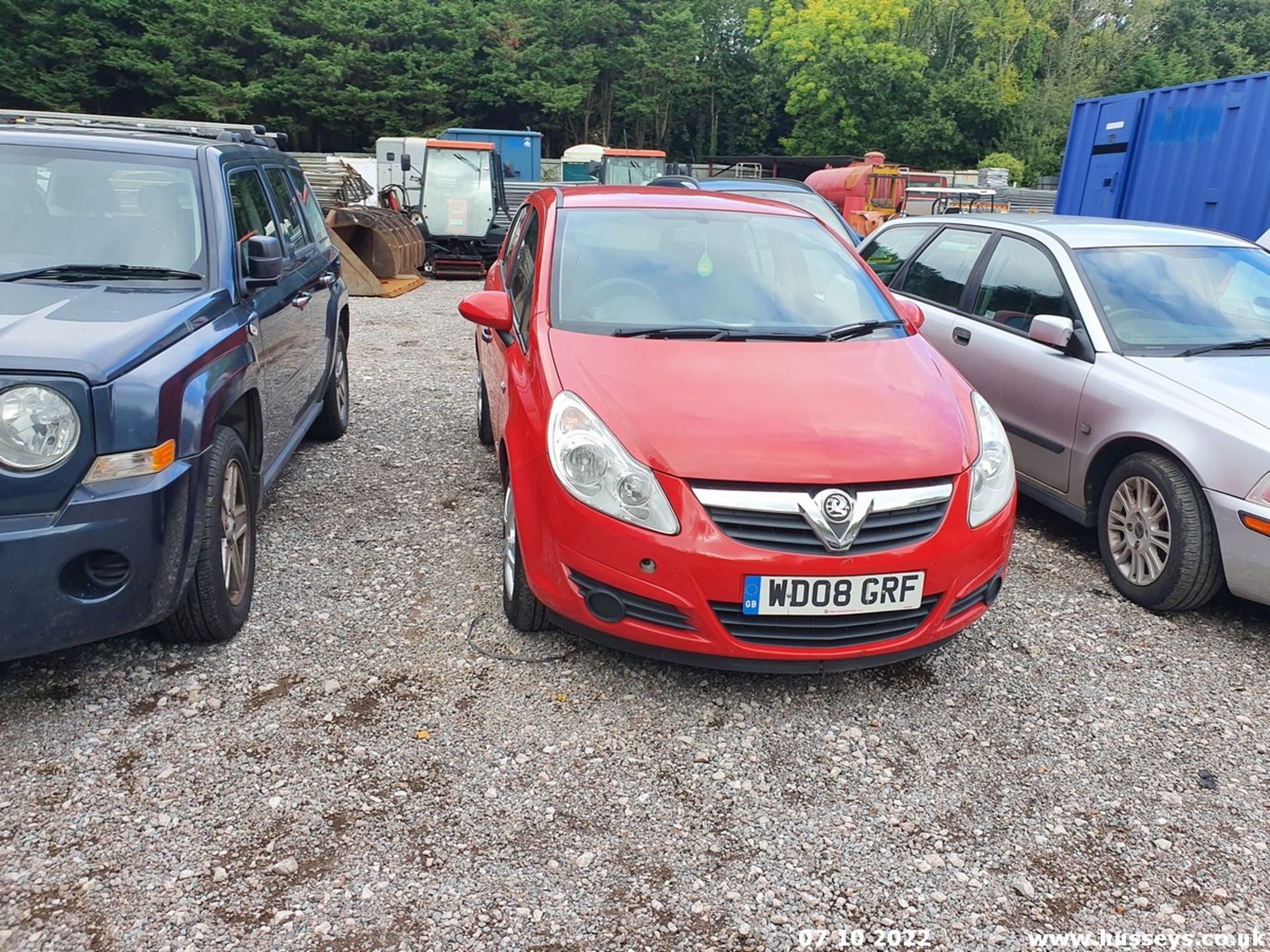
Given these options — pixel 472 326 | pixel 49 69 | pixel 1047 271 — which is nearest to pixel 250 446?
pixel 1047 271

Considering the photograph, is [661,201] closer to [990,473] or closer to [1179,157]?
[990,473]

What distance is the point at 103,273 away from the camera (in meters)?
3.42

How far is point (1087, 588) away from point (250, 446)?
3.68 m

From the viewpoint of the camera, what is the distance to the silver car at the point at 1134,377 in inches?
143

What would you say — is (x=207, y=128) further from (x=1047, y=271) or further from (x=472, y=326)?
(x=472, y=326)

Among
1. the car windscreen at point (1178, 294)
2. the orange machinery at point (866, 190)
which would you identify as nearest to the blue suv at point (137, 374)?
the car windscreen at point (1178, 294)

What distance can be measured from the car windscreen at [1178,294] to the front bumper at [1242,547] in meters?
0.94

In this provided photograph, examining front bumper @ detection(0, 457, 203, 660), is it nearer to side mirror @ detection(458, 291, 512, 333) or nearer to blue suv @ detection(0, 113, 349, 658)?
blue suv @ detection(0, 113, 349, 658)

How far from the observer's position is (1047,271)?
480cm

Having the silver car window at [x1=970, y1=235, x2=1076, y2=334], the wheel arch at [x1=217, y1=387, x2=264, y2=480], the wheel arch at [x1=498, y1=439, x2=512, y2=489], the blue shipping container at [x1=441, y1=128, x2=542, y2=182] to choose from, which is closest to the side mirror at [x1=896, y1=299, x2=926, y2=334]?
the silver car window at [x1=970, y1=235, x2=1076, y2=334]

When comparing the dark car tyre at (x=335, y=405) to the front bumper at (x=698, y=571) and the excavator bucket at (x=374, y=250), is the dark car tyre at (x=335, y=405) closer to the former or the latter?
the front bumper at (x=698, y=571)

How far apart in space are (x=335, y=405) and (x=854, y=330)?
3.52 m

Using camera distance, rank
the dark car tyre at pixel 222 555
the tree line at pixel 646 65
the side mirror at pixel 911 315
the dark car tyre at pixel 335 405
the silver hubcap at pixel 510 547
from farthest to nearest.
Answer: the tree line at pixel 646 65 < the dark car tyre at pixel 335 405 < the side mirror at pixel 911 315 < the silver hubcap at pixel 510 547 < the dark car tyre at pixel 222 555

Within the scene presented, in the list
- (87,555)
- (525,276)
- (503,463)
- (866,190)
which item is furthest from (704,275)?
(866,190)
